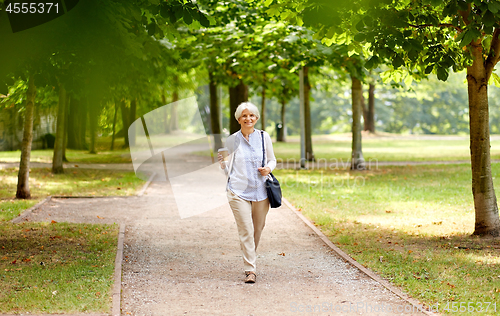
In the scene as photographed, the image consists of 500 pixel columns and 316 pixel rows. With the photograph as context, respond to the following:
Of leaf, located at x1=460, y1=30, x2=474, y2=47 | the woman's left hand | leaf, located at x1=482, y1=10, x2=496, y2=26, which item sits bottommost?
the woman's left hand

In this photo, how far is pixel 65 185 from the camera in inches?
582

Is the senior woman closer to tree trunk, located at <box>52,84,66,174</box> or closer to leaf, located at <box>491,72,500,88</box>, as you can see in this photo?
leaf, located at <box>491,72,500,88</box>

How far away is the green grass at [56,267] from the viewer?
16.8ft

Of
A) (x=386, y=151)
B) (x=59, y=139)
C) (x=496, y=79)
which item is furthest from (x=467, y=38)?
(x=386, y=151)

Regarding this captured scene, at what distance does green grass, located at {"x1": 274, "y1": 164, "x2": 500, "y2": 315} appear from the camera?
5.78 metres

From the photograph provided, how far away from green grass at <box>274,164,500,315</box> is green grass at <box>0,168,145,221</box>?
4.63 meters

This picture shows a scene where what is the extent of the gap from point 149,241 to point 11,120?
7842mm

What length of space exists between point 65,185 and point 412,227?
9805 mm

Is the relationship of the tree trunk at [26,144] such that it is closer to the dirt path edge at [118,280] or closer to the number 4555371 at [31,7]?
the dirt path edge at [118,280]

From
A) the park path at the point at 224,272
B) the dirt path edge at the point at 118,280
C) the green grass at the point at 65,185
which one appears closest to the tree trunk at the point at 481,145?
the park path at the point at 224,272

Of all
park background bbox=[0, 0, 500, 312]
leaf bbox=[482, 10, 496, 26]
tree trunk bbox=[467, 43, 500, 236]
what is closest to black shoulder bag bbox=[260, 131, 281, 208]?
park background bbox=[0, 0, 500, 312]

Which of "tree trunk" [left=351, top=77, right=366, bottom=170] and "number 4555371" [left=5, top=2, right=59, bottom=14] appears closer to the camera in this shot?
"number 4555371" [left=5, top=2, right=59, bottom=14]

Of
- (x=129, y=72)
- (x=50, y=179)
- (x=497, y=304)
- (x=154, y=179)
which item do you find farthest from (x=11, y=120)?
(x=497, y=304)

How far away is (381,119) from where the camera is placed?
6831 centimetres
